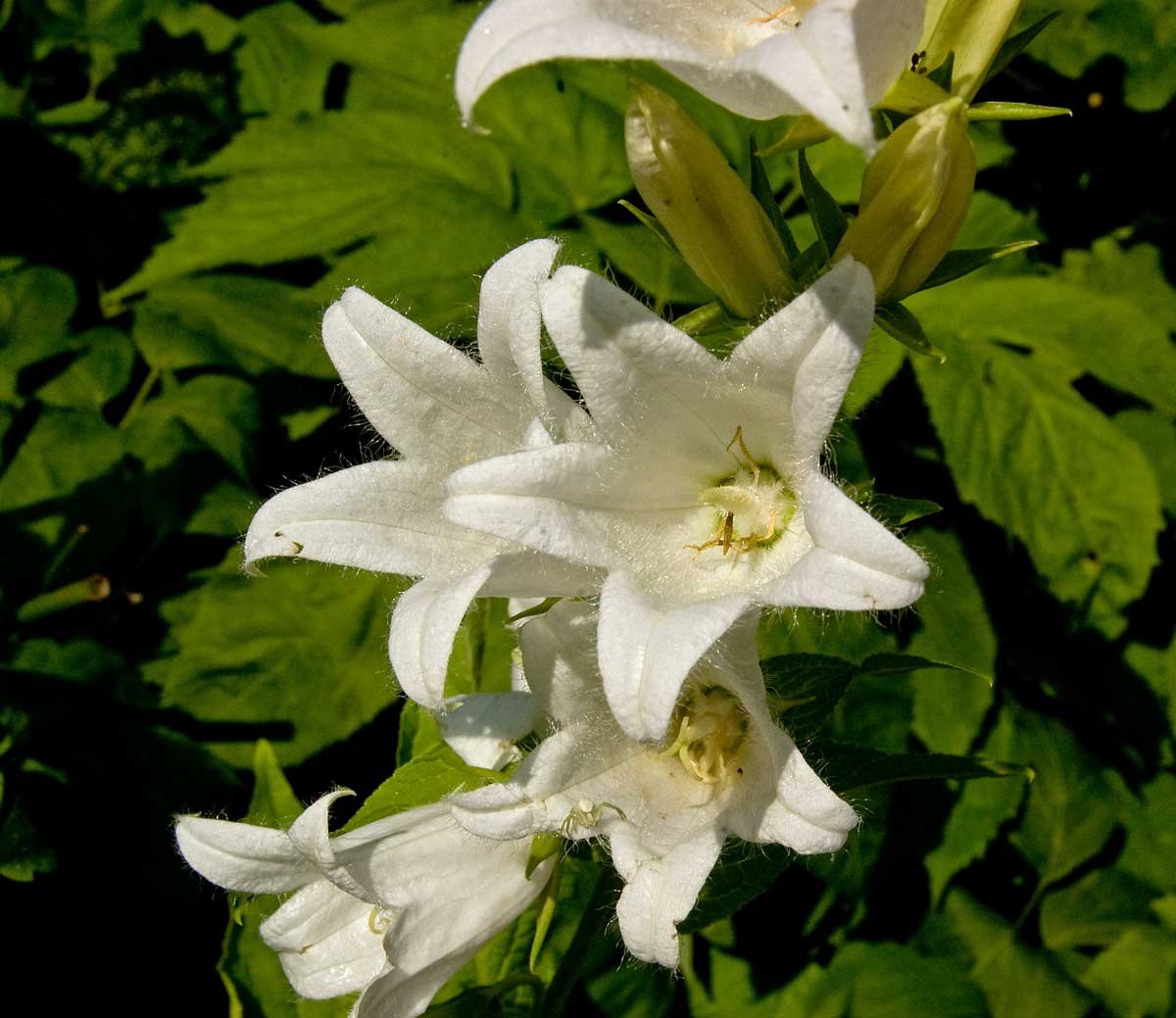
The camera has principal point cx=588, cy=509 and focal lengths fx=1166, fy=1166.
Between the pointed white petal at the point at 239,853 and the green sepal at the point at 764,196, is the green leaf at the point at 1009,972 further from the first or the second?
the green sepal at the point at 764,196

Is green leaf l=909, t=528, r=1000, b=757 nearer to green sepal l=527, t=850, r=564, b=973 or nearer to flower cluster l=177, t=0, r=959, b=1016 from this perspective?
flower cluster l=177, t=0, r=959, b=1016

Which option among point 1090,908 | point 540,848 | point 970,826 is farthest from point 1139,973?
point 540,848

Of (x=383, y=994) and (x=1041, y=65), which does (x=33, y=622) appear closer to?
(x=383, y=994)

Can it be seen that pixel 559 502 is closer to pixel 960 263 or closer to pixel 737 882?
pixel 960 263

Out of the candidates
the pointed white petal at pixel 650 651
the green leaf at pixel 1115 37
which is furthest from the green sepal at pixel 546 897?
the green leaf at pixel 1115 37

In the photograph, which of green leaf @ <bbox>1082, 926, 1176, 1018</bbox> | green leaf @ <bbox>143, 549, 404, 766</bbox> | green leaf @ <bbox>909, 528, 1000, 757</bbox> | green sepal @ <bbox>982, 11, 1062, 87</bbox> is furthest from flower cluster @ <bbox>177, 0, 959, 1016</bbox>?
green leaf @ <bbox>1082, 926, 1176, 1018</bbox>

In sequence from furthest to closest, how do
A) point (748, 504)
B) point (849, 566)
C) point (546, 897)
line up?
point (546, 897) → point (748, 504) → point (849, 566)
